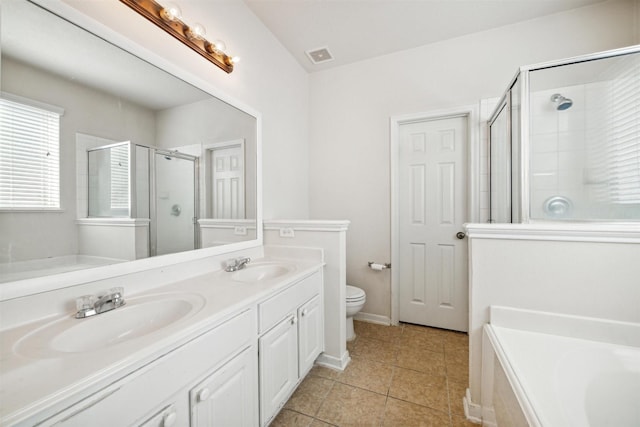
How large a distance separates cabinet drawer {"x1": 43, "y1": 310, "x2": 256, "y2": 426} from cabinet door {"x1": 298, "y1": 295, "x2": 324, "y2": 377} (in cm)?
53

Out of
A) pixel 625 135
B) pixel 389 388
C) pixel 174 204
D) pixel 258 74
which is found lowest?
pixel 389 388

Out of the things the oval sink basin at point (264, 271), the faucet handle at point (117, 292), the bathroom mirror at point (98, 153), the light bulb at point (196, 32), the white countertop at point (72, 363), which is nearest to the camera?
the white countertop at point (72, 363)

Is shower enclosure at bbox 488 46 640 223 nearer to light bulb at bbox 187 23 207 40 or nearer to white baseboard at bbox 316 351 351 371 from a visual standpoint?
white baseboard at bbox 316 351 351 371

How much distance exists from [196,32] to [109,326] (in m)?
1.42

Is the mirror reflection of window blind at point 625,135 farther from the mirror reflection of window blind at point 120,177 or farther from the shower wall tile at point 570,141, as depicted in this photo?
the mirror reflection of window blind at point 120,177

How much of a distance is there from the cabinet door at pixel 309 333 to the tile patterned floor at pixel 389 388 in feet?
0.58

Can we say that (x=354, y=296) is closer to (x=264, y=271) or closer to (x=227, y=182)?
(x=264, y=271)

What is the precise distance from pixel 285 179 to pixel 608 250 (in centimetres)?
205

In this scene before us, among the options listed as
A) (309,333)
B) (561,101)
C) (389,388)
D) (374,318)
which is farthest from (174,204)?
(561,101)

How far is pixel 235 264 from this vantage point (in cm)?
147

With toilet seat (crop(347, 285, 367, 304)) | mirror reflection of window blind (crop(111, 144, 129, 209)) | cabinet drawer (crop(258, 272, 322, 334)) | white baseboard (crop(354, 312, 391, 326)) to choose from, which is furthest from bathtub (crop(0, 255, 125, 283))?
white baseboard (crop(354, 312, 391, 326))

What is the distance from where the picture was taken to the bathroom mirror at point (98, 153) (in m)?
0.77

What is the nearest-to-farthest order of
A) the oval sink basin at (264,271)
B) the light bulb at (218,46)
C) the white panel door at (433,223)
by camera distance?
the light bulb at (218,46), the oval sink basin at (264,271), the white panel door at (433,223)

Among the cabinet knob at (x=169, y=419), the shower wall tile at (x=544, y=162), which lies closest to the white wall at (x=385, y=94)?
the shower wall tile at (x=544, y=162)
